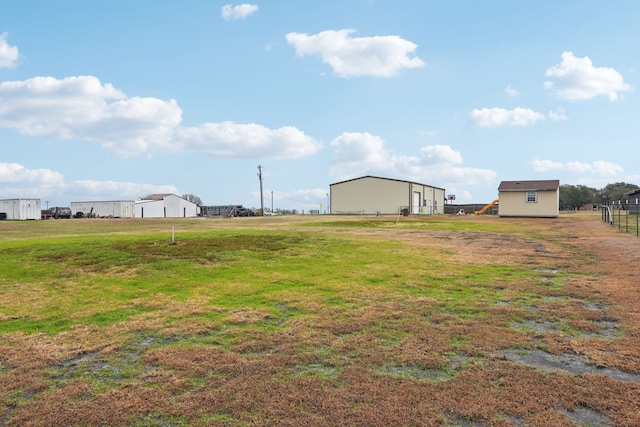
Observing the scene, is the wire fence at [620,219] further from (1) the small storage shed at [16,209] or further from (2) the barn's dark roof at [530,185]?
(1) the small storage shed at [16,209]

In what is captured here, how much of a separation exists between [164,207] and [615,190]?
346 feet

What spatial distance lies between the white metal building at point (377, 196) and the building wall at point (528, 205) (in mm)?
22687

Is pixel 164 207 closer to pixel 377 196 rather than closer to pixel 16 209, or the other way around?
pixel 16 209

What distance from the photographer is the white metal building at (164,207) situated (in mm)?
75562

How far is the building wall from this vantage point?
48625 mm

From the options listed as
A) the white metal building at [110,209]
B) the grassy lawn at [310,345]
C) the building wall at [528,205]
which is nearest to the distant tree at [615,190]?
the building wall at [528,205]

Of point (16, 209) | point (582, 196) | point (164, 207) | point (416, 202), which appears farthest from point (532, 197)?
point (16, 209)

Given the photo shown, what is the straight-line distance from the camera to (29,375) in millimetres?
5117

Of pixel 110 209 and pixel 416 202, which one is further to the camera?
pixel 416 202

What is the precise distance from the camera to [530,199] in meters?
49.7

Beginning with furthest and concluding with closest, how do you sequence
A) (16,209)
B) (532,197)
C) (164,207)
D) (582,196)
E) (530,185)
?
(582,196)
(164,207)
(16,209)
(530,185)
(532,197)

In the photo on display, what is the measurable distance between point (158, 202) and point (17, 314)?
7590 cm

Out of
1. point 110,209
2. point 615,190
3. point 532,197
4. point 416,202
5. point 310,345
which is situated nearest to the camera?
point 310,345

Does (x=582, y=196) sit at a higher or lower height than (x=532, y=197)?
higher
